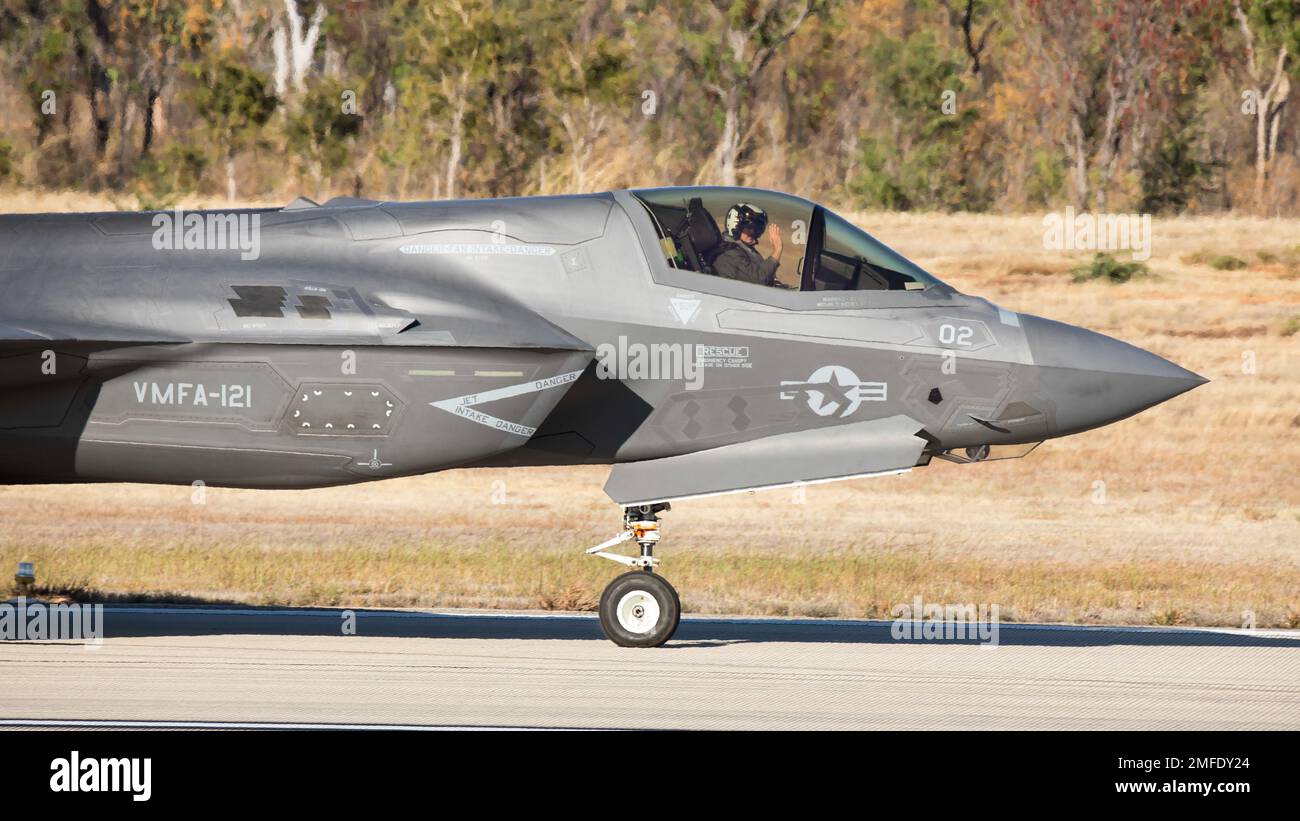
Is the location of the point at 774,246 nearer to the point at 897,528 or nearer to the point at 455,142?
the point at 897,528

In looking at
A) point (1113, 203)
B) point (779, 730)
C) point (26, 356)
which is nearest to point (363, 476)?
point (26, 356)

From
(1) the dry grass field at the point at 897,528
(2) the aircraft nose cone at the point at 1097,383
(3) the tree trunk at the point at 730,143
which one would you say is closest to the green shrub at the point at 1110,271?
(1) the dry grass field at the point at 897,528

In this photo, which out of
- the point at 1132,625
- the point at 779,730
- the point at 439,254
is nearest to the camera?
the point at 779,730

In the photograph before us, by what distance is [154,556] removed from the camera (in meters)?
19.2

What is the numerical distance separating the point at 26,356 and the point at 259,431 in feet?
5.60

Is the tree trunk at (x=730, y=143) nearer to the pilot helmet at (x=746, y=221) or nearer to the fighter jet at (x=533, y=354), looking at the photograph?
the pilot helmet at (x=746, y=221)

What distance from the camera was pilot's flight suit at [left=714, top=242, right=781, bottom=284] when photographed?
1261 cm

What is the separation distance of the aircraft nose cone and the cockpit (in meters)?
1.08

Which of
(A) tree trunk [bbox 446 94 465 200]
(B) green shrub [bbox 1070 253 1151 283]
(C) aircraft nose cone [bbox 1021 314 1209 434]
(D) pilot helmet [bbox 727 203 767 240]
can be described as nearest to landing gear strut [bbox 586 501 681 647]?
(D) pilot helmet [bbox 727 203 767 240]

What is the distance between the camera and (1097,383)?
1234cm

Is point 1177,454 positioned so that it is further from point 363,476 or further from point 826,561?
point 363,476

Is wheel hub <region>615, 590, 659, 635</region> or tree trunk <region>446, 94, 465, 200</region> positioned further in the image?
tree trunk <region>446, 94, 465, 200</region>

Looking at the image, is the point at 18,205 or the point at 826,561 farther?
the point at 18,205

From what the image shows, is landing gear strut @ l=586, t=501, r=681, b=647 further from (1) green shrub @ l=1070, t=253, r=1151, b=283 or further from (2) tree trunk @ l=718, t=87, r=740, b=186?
(2) tree trunk @ l=718, t=87, r=740, b=186
